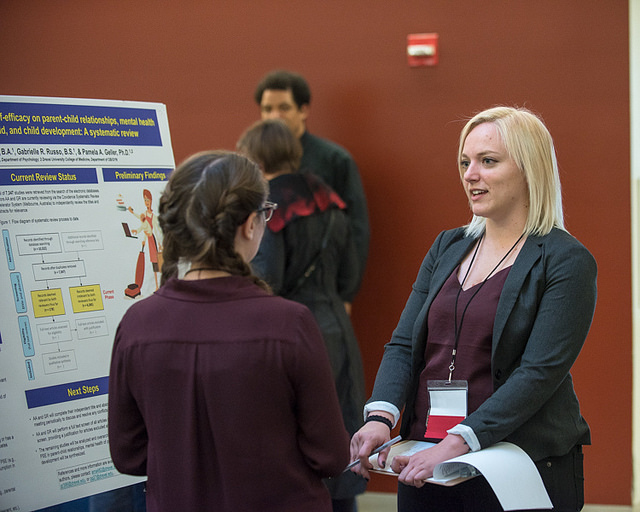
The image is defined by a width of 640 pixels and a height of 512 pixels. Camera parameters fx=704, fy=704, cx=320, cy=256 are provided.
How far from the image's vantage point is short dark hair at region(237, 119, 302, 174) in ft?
9.58

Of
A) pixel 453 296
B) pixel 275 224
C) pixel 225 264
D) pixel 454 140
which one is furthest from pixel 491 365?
pixel 454 140

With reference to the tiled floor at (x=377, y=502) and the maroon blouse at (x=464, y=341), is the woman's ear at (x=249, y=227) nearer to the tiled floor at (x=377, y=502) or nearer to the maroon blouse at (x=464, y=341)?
the maroon blouse at (x=464, y=341)

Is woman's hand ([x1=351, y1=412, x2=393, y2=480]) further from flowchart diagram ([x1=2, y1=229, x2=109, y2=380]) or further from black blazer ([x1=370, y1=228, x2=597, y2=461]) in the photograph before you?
flowchart diagram ([x1=2, y1=229, x2=109, y2=380])

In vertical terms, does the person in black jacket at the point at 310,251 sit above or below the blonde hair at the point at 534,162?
below

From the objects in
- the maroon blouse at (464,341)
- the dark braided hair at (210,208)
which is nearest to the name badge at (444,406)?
the maroon blouse at (464,341)

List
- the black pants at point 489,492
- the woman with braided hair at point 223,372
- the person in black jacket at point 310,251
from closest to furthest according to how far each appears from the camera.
→ the woman with braided hair at point 223,372, the black pants at point 489,492, the person in black jacket at point 310,251

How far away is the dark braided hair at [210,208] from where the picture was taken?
4.37 ft

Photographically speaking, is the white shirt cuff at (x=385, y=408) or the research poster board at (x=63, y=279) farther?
the research poster board at (x=63, y=279)

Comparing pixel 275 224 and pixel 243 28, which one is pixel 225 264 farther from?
pixel 243 28

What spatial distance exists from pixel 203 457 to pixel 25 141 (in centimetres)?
123

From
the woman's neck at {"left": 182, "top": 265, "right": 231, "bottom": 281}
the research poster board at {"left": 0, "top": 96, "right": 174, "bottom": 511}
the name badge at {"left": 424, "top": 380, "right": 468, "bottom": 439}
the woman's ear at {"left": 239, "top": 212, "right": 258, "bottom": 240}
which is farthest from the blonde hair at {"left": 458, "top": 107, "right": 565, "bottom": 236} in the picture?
the research poster board at {"left": 0, "top": 96, "right": 174, "bottom": 511}

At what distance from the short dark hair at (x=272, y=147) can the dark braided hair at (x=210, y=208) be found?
5.04ft

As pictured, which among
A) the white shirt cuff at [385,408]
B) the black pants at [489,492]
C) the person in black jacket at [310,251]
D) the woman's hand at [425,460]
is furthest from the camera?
the person in black jacket at [310,251]

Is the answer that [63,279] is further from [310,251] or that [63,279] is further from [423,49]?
[423,49]
